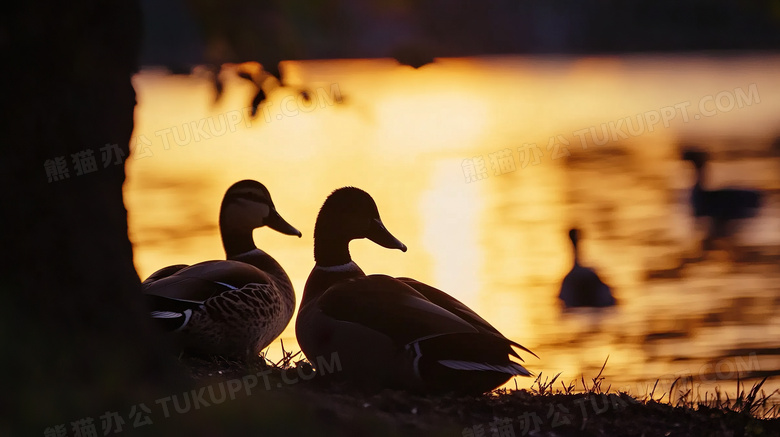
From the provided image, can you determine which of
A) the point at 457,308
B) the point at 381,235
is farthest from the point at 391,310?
the point at 381,235

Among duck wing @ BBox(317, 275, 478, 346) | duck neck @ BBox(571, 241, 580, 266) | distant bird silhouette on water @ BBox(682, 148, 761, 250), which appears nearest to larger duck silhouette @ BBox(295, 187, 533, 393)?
duck wing @ BBox(317, 275, 478, 346)

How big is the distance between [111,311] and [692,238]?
12.7 m

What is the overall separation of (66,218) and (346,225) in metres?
2.20

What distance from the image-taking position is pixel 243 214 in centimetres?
762

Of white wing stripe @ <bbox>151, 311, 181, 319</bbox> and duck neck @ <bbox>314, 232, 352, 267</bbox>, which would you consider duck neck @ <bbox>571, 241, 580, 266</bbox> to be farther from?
white wing stripe @ <bbox>151, 311, 181, 319</bbox>

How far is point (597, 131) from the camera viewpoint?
3234 centimetres

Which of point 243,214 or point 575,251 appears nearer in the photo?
point 243,214

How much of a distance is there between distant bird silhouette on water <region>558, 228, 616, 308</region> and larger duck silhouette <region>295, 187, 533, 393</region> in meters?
6.09

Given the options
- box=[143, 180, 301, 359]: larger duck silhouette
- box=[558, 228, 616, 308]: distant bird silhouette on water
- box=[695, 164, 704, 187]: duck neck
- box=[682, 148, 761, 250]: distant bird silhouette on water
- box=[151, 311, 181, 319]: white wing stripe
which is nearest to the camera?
box=[151, 311, 181, 319]: white wing stripe

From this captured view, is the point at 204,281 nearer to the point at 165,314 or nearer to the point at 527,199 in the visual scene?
the point at 165,314

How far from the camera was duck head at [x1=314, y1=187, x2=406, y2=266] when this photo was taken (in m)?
6.51

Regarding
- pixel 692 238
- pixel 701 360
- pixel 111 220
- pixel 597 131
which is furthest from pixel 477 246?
pixel 597 131

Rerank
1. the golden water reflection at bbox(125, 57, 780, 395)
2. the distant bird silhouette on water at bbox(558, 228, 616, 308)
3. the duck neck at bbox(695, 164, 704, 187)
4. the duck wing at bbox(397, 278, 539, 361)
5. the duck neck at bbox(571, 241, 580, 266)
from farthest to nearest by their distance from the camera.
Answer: the duck neck at bbox(695, 164, 704, 187), the duck neck at bbox(571, 241, 580, 266), the distant bird silhouette on water at bbox(558, 228, 616, 308), the golden water reflection at bbox(125, 57, 780, 395), the duck wing at bbox(397, 278, 539, 361)

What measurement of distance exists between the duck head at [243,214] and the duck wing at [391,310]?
190cm
